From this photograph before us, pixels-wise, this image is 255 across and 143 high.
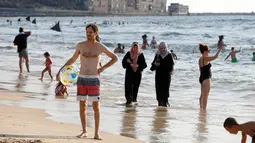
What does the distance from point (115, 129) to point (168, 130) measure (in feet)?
2.37

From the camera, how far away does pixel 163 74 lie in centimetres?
1149

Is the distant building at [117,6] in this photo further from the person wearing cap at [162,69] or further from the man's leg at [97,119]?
the man's leg at [97,119]

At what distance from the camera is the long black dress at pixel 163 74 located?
11.3 metres

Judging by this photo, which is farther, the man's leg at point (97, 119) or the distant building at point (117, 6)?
the distant building at point (117, 6)

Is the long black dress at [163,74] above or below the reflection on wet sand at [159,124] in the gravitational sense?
above

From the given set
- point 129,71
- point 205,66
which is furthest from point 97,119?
point 129,71

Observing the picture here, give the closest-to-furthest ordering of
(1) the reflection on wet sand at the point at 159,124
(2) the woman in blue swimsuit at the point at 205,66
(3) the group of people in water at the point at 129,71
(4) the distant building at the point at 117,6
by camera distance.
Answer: (3) the group of people in water at the point at 129,71, (1) the reflection on wet sand at the point at 159,124, (2) the woman in blue swimsuit at the point at 205,66, (4) the distant building at the point at 117,6

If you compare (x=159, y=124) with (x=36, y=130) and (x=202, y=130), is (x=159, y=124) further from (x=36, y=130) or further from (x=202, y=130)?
(x=36, y=130)

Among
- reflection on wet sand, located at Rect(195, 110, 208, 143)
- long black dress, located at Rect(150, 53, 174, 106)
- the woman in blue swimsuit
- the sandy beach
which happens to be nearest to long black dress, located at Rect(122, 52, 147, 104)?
long black dress, located at Rect(150, 53, 174, 106)

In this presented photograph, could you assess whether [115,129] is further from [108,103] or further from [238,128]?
[108,103]

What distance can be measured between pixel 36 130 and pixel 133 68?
4239 millimetres

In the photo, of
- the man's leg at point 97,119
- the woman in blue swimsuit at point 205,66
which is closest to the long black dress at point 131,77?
the woman in blue swimsuit at point 205,66

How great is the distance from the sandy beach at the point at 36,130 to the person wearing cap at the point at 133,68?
2.66 m

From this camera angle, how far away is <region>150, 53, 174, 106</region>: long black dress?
1128cm
